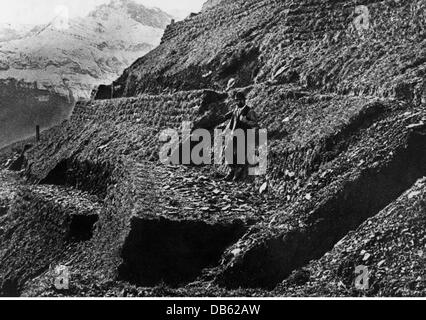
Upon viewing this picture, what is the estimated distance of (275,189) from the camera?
34.2ft

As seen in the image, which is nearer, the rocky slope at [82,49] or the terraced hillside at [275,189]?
the terraced hillside at [275,189]

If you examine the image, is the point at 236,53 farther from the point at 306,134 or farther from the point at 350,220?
the point at 350,220

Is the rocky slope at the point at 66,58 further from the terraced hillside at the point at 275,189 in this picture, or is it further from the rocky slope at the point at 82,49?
the terraced hillside at the point at 275,189

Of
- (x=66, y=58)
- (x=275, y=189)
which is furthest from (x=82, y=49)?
(x=275, y=189)

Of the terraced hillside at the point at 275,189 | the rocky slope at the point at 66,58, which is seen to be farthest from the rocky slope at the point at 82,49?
the terraced hillside at the point at 275,189

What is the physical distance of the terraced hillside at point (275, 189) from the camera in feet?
27.1

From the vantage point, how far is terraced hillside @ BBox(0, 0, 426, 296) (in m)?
8.27

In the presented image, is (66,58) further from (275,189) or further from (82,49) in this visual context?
(275,189)

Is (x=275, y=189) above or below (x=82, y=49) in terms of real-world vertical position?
below

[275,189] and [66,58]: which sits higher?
[66,58]

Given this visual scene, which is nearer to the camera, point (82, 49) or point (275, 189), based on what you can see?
point (275, 189)

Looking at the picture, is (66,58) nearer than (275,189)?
No

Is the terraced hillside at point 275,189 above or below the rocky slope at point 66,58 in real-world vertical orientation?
below
